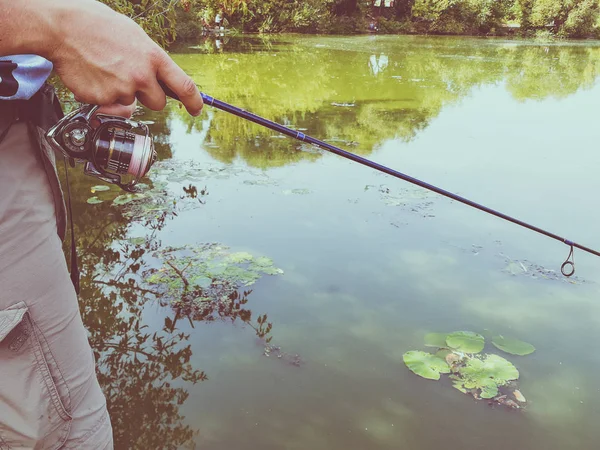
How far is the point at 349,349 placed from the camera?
2.90 metres

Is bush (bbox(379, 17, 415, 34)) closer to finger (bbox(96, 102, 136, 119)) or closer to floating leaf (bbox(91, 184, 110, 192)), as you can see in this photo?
floating leaf (bbox(91, 184, 110, 192))

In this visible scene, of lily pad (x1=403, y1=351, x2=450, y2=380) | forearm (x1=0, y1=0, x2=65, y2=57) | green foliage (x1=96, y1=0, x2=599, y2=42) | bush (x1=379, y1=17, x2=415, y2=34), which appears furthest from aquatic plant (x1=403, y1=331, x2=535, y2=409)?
bush (x1=379, y1=17, x2=415, y2=34)

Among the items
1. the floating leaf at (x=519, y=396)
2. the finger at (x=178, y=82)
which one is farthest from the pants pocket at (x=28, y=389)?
the floating leaf at (x=519, y=396)

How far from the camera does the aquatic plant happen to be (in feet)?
8.61

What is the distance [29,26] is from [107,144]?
348 mm

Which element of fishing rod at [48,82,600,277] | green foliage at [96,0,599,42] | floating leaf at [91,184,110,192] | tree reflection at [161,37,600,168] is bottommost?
floating leaf at [91,184,110,192]

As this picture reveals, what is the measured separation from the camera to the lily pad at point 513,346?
2.93 metres

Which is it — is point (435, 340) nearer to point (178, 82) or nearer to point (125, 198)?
point (178, 82)

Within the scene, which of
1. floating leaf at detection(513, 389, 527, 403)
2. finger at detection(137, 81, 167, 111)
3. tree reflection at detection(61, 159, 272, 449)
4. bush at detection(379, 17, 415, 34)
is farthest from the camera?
bush at detection(379, 17, 415, 34)

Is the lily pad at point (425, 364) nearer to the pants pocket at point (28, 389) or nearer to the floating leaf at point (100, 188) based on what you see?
the pants pocket at point (28, 389)

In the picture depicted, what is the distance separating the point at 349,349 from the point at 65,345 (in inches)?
A: 81.1

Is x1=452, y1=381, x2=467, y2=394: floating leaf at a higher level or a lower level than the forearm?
lower

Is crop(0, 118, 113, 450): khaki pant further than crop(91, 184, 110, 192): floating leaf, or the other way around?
crop(91, 184, 110, 192): floating leaf

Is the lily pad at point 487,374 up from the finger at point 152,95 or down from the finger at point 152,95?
down
